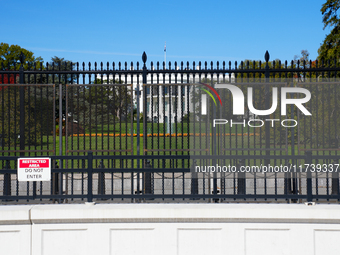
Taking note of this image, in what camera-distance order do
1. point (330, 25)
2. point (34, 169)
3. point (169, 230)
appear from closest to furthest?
point (169, 230) < point (34, 169) < point (330, 25)

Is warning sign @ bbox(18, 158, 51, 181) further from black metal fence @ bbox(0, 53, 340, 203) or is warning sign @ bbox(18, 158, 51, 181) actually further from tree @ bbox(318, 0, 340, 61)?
tree @ bbox(318, 0, 340, 61)

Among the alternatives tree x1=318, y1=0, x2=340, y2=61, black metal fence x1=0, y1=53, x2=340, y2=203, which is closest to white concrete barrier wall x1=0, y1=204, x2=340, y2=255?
black metal fence x1=0, y1=53, x2=340, y2=203

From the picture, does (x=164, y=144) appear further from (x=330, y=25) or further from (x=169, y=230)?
(x=330, y=25)

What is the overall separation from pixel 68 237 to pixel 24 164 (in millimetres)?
1388

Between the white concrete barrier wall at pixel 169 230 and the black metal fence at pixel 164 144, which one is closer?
the white concrete barrier wall at pixel 169 230

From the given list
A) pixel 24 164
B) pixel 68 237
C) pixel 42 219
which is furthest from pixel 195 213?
pixel 24 164

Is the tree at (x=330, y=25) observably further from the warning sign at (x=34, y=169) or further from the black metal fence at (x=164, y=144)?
the warning sign at (x=34, y=169)

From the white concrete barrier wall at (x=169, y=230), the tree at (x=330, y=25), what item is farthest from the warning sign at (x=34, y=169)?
the tree at (x=330, y=25)

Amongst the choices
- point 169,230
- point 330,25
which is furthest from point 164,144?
point 330,25

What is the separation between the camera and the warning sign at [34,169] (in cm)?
551

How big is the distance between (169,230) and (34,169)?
7.78 feet

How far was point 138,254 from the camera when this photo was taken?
16.8 ft

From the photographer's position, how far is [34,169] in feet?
18.2

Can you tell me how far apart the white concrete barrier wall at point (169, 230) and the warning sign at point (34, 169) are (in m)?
0.57
